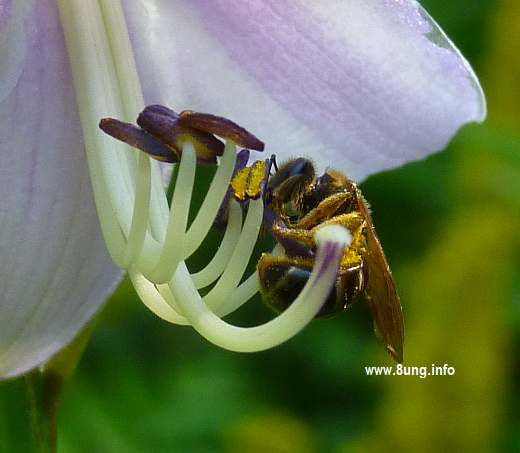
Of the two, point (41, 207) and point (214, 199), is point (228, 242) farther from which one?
point (41, 207)

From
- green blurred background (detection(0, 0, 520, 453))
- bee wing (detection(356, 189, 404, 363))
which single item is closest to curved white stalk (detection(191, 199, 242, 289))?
bee wing (detection(356, 189, 404, 363))

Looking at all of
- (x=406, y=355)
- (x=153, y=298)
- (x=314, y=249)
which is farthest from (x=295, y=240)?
(x=406, y=355)

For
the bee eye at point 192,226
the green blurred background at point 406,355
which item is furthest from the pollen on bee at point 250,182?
the green blurred background at point 406,355

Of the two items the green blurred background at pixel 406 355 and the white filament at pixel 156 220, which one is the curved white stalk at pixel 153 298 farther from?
the green blurred background at pixel 406 355

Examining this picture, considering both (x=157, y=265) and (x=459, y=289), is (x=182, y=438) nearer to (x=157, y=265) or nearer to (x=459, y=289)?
(x=459, y=289)

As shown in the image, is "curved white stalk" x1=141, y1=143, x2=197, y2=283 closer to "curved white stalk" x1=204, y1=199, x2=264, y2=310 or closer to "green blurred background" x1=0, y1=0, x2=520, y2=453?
"curved white stalk" x1=204, y1=199, x2=264, y2=310

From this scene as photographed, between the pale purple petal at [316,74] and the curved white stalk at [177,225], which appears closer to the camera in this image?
the curved white stalk at [177,225]

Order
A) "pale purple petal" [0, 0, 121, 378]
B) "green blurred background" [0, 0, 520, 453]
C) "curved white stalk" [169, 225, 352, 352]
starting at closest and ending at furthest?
"curved white stalk" [169, 225, 352, 352] → "pale purple petal" [0, 0, 121, 378] → "green blurred background" [0, 0, 520, 453]
